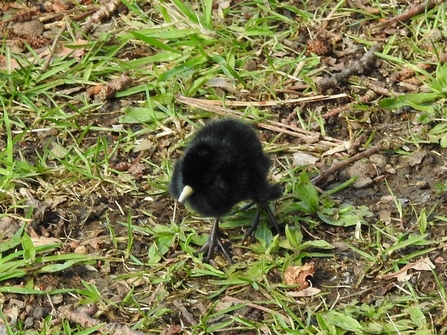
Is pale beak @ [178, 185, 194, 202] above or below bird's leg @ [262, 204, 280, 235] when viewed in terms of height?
above

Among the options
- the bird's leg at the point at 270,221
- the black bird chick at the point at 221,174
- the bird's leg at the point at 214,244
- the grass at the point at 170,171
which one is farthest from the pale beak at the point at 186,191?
the bird's leg at the point at 270,221

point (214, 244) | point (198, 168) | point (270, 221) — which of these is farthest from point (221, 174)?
point (270, 221)

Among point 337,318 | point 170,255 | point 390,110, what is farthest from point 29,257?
point 390,110

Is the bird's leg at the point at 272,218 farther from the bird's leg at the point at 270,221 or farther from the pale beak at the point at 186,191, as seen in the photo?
the pale beak at the point at 186,191

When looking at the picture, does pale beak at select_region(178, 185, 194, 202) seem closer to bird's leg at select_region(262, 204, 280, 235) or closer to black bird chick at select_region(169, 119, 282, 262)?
black bird chick at select_region(169, 119, 282, 262)

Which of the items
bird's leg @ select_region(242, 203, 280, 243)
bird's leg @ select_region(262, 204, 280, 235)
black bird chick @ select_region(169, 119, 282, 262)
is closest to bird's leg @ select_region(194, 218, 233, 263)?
black bird chick @ select_region(169, 119, 282, 262)

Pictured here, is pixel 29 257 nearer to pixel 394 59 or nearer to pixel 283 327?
pixel 283 327
